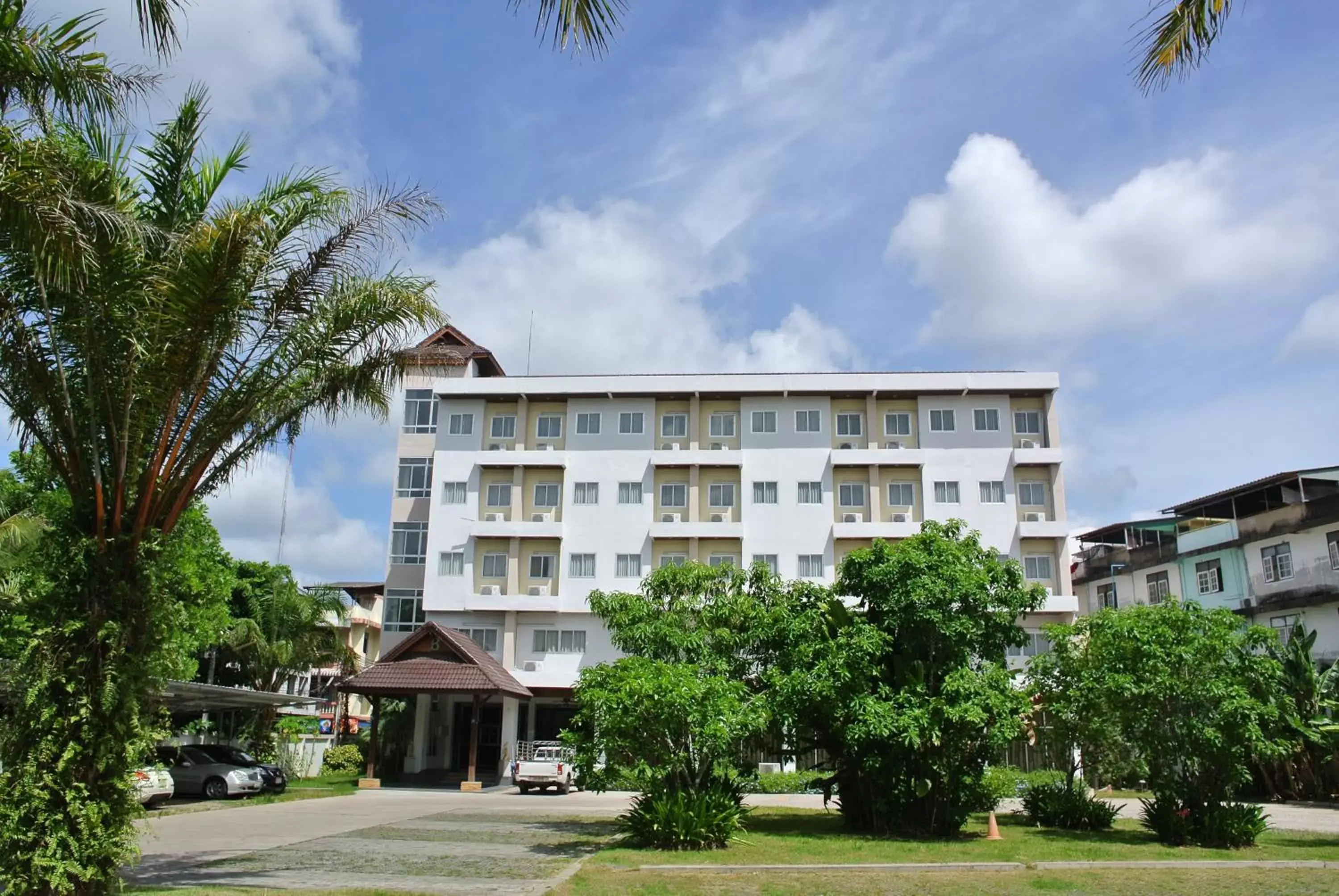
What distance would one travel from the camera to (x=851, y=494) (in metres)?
43.0

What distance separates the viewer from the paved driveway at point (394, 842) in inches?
509

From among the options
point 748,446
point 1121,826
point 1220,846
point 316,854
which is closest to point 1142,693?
point 1220,846

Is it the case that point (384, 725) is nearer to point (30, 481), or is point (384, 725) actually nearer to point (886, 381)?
point (30, 481)

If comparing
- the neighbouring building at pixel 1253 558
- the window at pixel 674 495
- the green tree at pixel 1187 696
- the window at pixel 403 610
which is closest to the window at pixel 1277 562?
the neighbouring building at pixel 1253 558

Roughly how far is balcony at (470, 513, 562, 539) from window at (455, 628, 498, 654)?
374 cm

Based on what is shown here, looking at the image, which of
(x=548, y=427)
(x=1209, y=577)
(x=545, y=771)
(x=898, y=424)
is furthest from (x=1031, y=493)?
(x=545, y=771)

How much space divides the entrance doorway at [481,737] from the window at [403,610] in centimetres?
392

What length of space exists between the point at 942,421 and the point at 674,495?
38.1ft

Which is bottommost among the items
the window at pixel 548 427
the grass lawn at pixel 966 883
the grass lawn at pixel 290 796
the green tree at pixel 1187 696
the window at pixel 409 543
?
the grass lawn at pixel 290 796

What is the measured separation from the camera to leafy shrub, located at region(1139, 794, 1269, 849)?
16641 millimetres

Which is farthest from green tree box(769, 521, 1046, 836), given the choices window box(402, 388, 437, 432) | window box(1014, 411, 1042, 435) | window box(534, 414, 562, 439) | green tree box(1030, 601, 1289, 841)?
window box(402, 388, 437, 432)

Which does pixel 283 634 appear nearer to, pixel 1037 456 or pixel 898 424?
pixel 898 424

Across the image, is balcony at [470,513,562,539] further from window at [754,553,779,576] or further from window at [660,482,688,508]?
window at [754,553,779,576]

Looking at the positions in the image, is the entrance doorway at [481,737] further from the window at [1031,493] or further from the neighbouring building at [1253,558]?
the neighbouring building at [1253,558]
